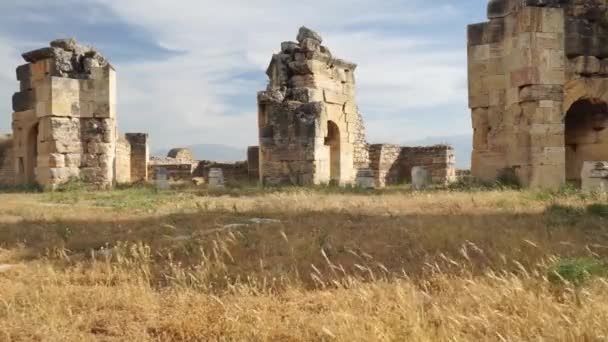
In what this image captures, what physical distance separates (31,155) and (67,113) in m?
2.71

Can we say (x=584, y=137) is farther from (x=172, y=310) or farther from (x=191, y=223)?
(x=172, y=310)

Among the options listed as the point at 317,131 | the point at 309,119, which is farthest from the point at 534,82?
the point at 309,119

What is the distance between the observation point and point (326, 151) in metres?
18.6

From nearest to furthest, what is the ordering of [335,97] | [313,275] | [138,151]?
[313,275] → [335,97] → [138,151]

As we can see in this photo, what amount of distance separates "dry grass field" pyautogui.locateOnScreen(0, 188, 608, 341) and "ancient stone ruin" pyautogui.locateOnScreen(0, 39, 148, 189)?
7513 mm

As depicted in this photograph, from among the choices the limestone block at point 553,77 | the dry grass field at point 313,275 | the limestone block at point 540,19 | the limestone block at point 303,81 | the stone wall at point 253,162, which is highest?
the limestone block at point 540,19

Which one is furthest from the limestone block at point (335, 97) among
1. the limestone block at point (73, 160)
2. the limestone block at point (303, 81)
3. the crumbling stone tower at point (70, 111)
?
the limestone block at point (73, 160)

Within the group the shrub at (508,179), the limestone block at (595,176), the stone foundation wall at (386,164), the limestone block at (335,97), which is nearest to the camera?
the limestone block at (595,176)

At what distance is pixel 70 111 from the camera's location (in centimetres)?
1748

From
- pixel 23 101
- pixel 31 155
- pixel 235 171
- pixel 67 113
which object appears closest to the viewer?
pixel 67 113

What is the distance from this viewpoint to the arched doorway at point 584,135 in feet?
49.8

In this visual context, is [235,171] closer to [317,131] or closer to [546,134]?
[317,131]

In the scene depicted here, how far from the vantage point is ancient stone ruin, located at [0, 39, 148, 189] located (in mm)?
17203

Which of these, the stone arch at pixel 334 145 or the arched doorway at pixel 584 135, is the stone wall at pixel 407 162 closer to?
the stone arch at pixel 334 145
